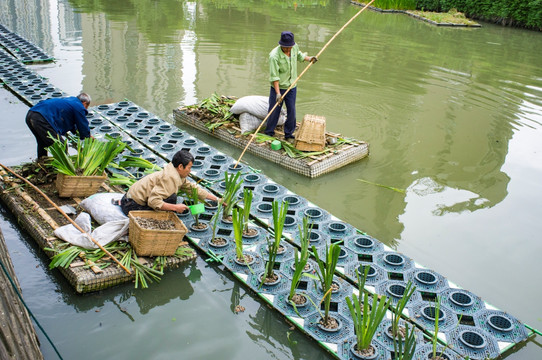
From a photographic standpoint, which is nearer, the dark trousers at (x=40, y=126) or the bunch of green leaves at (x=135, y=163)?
the dark trousers at (x=40, y=126)

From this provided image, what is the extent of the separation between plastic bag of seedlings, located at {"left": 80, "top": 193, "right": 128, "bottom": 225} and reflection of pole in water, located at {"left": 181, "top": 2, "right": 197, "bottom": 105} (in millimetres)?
4142

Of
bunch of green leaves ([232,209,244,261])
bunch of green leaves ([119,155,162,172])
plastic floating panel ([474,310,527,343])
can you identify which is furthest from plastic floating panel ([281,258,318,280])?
bunch of green leaves ([119,155,162,172])

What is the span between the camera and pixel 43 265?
3.97 metres

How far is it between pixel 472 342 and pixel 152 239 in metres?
2.47

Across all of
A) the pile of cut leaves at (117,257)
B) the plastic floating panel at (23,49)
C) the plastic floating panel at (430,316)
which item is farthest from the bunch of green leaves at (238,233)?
the plastic floating panel at (23,49)

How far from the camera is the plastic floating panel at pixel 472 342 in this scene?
3268 mm

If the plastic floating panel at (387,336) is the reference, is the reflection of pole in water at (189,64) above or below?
above

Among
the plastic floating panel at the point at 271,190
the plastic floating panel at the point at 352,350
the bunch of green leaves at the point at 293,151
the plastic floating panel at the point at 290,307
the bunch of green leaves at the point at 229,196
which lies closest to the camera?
the plastic floating panel at the point at 352,350

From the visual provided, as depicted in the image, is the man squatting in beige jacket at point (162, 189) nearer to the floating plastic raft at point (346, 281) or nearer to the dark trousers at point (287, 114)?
the floating plastic raft at point (346, 281)

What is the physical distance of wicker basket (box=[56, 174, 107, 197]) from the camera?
4.60 metres

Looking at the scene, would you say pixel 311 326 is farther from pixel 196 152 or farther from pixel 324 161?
pixel 196 152

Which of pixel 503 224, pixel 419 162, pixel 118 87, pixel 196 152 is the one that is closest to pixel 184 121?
pixel 196 152

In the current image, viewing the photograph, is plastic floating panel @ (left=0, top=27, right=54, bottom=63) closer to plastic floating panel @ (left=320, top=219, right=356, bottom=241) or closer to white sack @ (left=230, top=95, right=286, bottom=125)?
white sack @ (left=230, top=95, right=286, bottom=125)

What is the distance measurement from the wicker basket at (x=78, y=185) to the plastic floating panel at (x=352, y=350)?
2.86m
